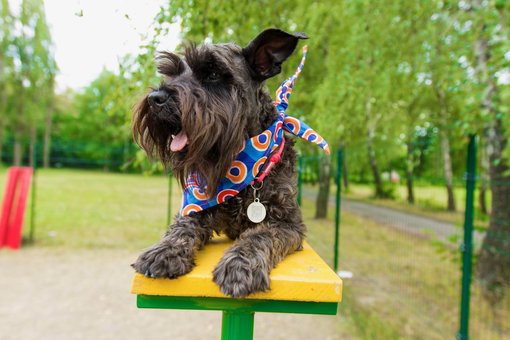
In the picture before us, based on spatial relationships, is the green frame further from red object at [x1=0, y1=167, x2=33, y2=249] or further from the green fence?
red object at [x1=0, y1=167, x2=33, y2=249]

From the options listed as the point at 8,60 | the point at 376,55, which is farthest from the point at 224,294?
the point at 8,60

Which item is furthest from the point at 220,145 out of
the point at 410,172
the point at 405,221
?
the point at 405,221

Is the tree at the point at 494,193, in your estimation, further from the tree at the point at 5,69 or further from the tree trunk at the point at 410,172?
the tree at the point at 5,69

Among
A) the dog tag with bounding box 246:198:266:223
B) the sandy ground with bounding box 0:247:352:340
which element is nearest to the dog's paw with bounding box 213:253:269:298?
the dog tag with bounding box 246:198:266:223

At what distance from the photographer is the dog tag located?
67.9 inches

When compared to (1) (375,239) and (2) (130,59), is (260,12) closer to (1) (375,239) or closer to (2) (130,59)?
(2) (130,59)

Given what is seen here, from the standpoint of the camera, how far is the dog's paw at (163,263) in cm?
139

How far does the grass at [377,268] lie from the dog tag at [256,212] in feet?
12.7

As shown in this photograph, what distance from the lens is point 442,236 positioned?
19.5ft

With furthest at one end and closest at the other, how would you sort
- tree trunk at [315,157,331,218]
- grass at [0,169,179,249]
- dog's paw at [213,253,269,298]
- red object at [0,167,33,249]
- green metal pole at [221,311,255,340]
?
grass at [0,169,179,249]
red object at [0,167,33,249]
tree trunk at [315,157,331,218]
green metal pole at [221,311,255,340]
dog's paw at [213,253,269,298]

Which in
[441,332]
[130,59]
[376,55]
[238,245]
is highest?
[376,55]

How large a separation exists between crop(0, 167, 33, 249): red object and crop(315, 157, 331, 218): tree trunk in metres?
6.33

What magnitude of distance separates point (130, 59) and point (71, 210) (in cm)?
1153

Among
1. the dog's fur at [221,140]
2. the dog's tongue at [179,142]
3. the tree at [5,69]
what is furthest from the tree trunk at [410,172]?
the tree at [5,69]
